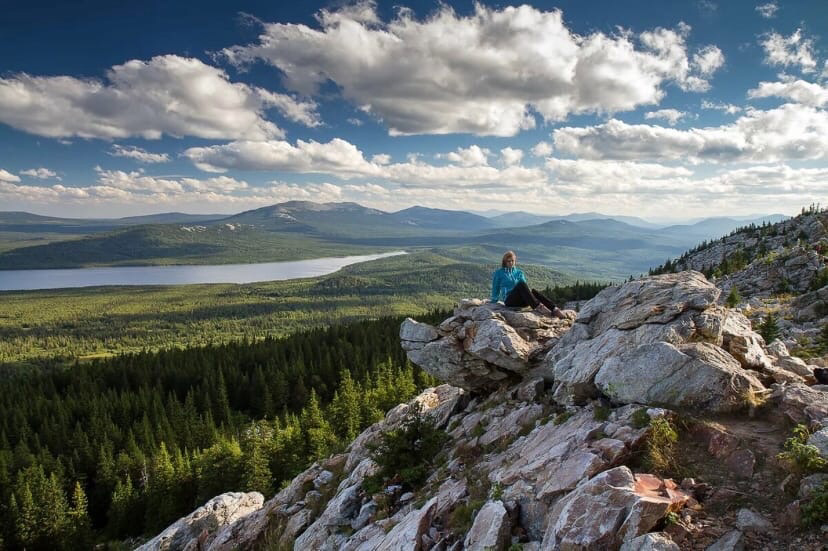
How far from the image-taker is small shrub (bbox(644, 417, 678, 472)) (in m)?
10.0

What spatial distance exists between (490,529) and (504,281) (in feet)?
46.2

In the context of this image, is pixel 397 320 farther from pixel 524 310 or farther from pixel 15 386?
pixel 524 310

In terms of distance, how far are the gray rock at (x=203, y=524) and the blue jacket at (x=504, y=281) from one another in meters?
21.3

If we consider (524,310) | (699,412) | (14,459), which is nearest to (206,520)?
(524,310)

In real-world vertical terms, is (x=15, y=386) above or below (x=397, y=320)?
below

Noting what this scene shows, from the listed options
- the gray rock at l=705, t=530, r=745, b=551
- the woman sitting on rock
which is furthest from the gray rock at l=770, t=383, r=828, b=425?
the woman sitting on rock

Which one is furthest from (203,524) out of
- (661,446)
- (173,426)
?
(173,426)

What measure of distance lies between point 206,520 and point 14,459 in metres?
63.1

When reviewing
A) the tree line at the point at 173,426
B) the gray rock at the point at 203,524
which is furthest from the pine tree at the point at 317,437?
the gray rock at the point at 203,524

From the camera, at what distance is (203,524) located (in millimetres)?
29469

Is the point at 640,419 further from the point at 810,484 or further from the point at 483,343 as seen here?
the point at 483,343

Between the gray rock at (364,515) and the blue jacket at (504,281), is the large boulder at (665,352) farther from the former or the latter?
the gray rock at (364,515)

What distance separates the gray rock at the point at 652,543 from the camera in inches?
308

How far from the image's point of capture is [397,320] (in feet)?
445
